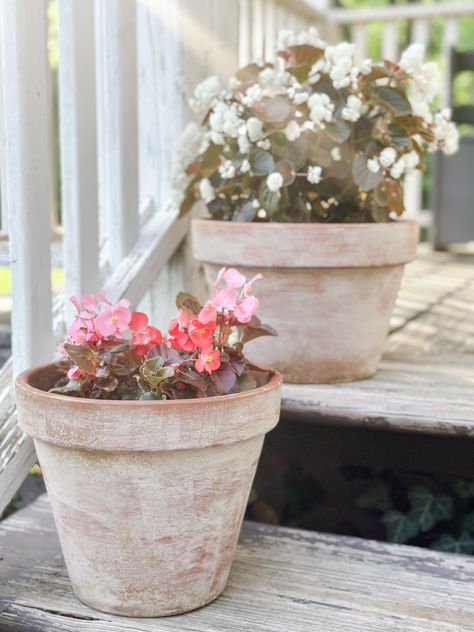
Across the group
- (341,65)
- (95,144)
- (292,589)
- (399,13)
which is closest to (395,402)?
(292,589)

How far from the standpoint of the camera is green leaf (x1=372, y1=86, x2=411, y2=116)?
4.67ft

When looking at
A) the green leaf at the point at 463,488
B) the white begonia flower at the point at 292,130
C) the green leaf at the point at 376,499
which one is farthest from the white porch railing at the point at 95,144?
the green leaf at the point at 463,488

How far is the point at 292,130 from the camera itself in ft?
4.66

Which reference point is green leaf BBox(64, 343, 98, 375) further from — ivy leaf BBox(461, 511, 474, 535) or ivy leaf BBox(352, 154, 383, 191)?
ivy leaf BBox(461, 511, 474, 535)

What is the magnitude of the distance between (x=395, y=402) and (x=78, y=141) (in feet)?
2.25

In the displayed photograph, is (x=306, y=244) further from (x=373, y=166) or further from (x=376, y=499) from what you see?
(x=376, y=499)

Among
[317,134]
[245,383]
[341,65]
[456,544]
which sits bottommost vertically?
[456,544]

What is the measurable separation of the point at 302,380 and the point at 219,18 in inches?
33.1

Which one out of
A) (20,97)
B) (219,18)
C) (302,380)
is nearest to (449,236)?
(219,18)

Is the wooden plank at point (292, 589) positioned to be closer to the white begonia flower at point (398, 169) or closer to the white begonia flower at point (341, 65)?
the white begonia flower at point (398, 169)

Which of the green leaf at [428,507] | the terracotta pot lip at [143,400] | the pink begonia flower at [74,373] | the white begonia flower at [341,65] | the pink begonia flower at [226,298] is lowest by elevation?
the green leaf at [428,507]

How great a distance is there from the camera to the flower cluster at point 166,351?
3.51 ft

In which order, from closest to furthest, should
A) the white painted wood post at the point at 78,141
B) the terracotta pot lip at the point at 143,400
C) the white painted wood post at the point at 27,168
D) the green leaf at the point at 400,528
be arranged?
1. the terracotta pot lip at the point at 143,400
2. the white painted wood post at the point at 27,168
3. the white painted wood post at the point at 78,141
4. the green leaf at the point at 400,528

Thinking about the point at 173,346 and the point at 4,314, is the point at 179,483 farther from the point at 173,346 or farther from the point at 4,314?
the point at 4,314
